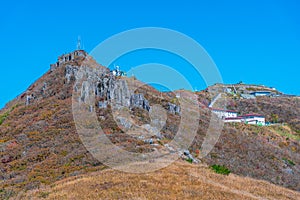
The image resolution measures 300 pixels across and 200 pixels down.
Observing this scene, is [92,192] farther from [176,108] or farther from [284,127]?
[284,127]

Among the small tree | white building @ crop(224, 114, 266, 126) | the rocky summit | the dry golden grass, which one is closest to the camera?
the dry golden grass

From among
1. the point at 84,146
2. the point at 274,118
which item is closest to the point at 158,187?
the point at 84,146

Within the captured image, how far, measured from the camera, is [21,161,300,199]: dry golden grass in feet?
59.5

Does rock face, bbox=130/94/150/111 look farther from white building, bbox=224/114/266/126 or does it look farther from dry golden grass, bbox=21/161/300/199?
white building, bbox=224/114/266/126

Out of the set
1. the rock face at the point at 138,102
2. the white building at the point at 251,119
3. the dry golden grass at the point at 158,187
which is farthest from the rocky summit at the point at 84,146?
the white building at the point at 251,119

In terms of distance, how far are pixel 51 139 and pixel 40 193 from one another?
15919mm

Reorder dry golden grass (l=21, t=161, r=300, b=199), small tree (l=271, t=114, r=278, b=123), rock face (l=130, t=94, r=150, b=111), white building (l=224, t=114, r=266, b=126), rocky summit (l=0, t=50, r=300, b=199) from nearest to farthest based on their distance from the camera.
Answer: dry golden grass (l=21, t=161, r=300, b=199) < rocky summit (l=0, t=50, r=300, b=199) < rock face (l=130, t=94, r=150, b=111) < white building (l=224, t=114, r=266, b=126) < small tree (l=271, t=114, r=278, b=123)

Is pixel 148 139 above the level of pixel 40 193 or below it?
above

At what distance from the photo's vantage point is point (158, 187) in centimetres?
1930

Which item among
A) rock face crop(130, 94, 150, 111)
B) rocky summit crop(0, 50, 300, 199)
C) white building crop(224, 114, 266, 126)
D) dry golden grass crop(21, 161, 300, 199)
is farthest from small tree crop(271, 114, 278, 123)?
dry golden grass crop(21, 161, 300, 199)

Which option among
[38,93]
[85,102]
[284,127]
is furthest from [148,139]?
[284,127]

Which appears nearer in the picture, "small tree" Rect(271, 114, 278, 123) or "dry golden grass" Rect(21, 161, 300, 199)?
"dry golden grass" Rect(21, 161, 300, 199)

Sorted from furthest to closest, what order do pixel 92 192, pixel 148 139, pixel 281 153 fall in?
pixel 281 153
pixel 148 139
pixel 92 192

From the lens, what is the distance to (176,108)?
5834cm
